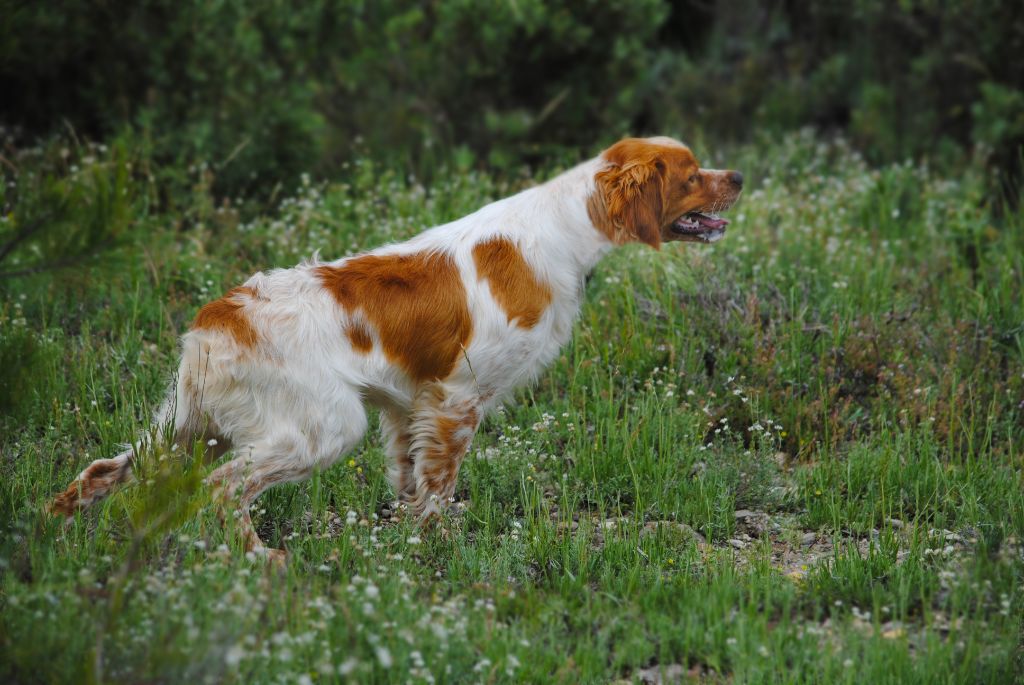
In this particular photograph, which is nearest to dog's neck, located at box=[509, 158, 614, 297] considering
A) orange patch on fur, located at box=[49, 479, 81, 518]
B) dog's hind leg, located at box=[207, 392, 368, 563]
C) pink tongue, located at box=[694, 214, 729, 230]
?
pink tongue, located at box=[694, 214, 729, 230]

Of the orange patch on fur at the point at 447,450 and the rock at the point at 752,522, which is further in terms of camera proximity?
the rock at the point at 752,522

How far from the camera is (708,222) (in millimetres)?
4766

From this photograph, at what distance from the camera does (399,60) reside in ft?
27.3

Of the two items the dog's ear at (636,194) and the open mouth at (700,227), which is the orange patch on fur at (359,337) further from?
the open mouth at (700,227)

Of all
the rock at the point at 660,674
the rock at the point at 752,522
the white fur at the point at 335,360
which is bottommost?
the rock at the point at 752,522

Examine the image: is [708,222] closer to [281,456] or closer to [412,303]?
[412,303]

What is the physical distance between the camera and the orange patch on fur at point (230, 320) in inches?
155

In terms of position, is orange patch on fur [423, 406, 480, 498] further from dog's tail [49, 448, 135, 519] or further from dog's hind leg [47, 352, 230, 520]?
dog's tail [49, 448, 135, 519]

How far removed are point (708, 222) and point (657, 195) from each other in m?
0.37

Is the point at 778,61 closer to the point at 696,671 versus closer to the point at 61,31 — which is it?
the point at 61,31

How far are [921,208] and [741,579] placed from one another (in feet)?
15.0

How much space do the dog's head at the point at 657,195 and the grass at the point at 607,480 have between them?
759mm

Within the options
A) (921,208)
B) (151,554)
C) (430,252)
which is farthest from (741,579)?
(921,208)

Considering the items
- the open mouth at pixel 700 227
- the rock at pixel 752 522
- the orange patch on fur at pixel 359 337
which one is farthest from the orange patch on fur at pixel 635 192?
the rock at pixel 752 522
